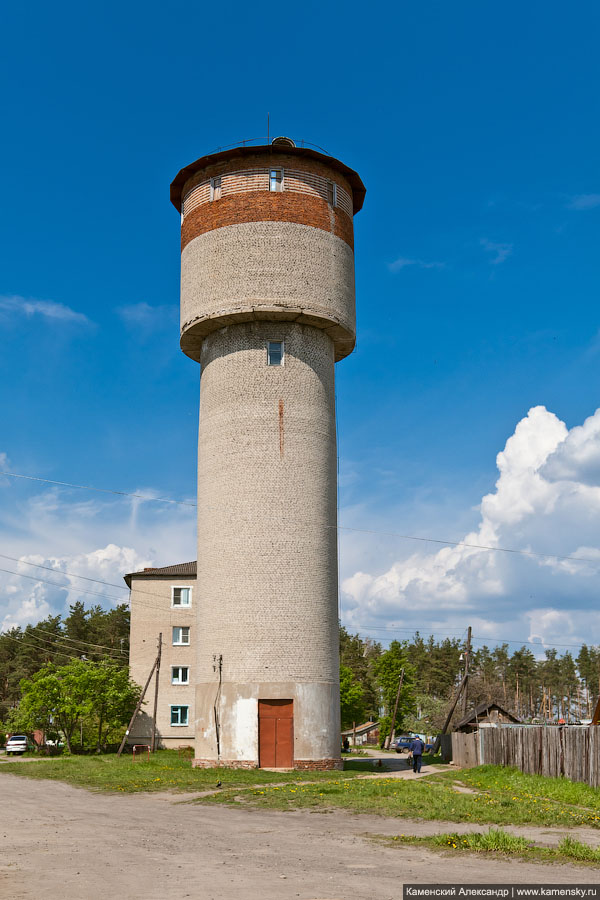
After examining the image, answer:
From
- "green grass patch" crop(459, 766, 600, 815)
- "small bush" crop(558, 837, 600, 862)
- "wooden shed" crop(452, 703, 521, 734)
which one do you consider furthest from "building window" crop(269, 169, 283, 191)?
"wooden shed" crop(452, 703, 521, 734)

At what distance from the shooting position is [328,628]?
32.8m

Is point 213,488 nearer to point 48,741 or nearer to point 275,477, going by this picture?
point 275,477

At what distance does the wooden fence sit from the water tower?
19.0 ft

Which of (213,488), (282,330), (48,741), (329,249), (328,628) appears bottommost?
(48,741)

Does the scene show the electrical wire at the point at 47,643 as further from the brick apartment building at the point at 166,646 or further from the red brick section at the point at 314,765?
the red brick section at the point at 314,765

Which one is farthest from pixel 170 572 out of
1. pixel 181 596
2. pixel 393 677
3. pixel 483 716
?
pixel 393 677

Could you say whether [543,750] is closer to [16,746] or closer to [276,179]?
[276,179]

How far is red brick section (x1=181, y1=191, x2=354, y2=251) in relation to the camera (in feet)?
114

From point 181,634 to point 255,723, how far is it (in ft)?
72.7

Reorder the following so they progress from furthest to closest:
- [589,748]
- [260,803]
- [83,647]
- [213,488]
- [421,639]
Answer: [421,639], [83,647], [213,488], [589,748], [260,803]

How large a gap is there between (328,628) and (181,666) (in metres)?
21.7

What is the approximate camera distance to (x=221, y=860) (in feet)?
43.4

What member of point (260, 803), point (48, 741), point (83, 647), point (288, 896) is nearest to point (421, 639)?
point (83, 647)

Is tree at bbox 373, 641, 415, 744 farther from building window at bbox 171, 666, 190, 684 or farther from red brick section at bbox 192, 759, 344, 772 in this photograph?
red brick section at bbox 192, 759, 344, 772
